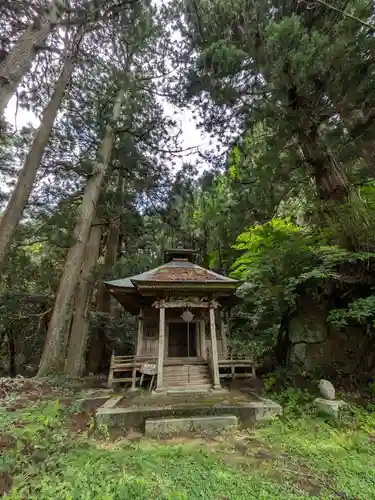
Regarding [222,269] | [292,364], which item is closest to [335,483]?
[292,364]

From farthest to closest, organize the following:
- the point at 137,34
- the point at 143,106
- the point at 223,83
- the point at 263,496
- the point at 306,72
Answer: the point at 143,106
the point at 137,34
the point at 223,83
the point at 306,72
the point at 263,496

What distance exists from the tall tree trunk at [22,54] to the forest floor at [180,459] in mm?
5527

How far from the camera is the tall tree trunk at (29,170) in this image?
5.46 m

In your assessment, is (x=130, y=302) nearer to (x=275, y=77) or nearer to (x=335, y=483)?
(x=335, y=483)

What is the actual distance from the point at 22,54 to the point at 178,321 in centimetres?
886

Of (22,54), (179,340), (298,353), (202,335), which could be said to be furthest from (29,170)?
(298,353)

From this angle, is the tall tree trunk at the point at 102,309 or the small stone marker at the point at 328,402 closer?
the small stone marker at the point at 328,402

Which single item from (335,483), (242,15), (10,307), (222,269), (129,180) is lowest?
(335,483)

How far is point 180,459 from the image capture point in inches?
142

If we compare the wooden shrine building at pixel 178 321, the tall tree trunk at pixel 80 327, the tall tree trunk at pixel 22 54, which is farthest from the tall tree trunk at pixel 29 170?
the tall tree trunk at pixel 80 327

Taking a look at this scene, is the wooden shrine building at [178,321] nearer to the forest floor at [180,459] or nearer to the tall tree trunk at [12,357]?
the forest floor at [180,459]

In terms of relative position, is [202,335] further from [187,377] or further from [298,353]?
[298,353]

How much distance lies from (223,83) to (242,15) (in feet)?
5.46

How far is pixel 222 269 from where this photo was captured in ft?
54.5
